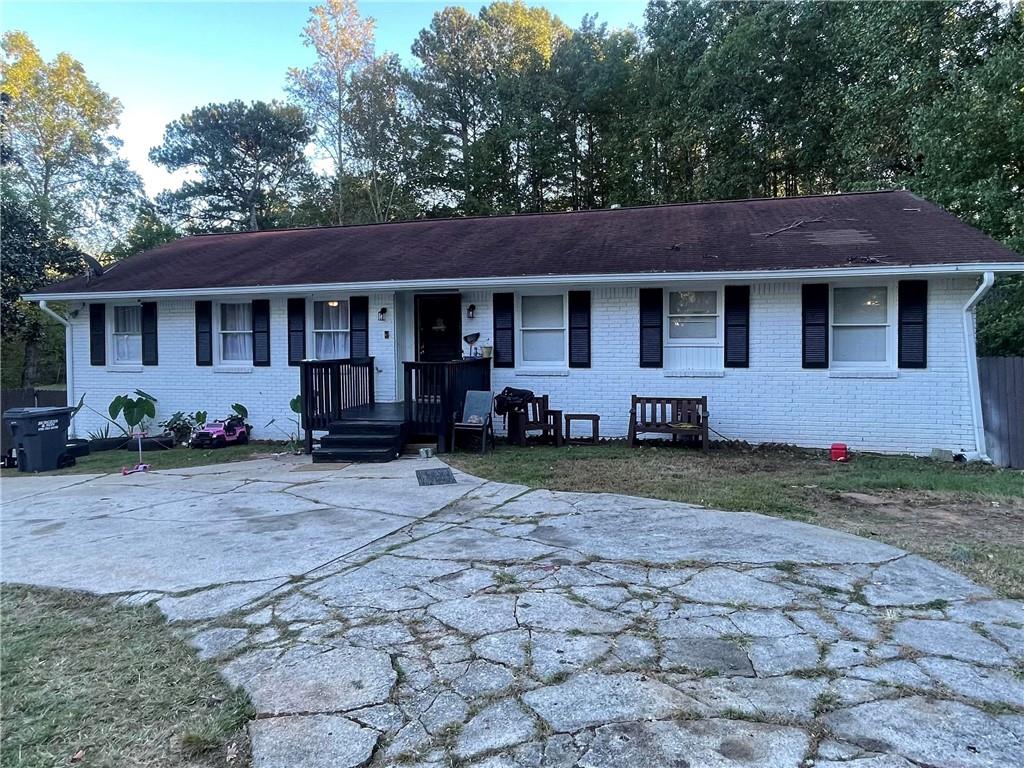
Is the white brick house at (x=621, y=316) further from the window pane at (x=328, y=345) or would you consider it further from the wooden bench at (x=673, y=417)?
the wooden bench at (x=673, y=417)

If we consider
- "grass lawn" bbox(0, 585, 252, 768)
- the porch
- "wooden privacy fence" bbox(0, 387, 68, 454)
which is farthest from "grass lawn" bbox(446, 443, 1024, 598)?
"wooden privacy fence" bbox(0, 387, 68, 454)

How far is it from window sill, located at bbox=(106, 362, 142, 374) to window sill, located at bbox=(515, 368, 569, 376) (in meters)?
7.50

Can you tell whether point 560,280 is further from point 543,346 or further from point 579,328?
point 543,346

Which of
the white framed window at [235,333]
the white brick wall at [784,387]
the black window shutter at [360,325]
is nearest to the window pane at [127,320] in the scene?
the white framed window at [235,333]

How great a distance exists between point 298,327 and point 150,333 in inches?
124

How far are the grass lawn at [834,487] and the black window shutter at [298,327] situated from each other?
13.8 feet

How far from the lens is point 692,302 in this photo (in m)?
9.67

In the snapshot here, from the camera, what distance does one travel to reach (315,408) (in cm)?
938

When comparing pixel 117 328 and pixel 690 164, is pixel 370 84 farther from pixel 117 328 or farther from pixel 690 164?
pixel 117 328

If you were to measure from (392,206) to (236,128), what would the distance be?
876cm

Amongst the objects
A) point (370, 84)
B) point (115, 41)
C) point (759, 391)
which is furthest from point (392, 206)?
point (759, 391)

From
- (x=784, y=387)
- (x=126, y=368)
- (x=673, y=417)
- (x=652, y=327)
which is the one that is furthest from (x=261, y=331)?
(x=784, y=387)

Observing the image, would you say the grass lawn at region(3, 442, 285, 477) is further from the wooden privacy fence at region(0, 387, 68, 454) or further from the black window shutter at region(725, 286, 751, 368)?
the black window shutter at region(725, 286, 751, 368)

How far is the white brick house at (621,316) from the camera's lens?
8672 millimetres
